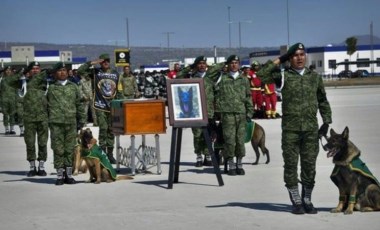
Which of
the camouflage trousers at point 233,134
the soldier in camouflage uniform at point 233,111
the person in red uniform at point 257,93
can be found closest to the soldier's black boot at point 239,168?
the soldier in camouflage uniform at point 233,111

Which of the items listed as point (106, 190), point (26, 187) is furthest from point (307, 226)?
point (26, 187)

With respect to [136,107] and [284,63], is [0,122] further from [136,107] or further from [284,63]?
[284,63]

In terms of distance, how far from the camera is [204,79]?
14586 mm

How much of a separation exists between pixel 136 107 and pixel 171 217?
4.57 metres

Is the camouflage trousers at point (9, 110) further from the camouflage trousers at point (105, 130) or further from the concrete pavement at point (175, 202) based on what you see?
the camouflage trousers at point (105, 130)

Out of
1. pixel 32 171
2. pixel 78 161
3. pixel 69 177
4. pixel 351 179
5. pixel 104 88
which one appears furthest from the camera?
pixel 104 88

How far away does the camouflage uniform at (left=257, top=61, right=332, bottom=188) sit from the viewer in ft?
31.7

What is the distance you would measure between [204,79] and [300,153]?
5.05 metres

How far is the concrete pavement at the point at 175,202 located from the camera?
372 inches

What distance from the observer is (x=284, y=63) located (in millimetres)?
10031

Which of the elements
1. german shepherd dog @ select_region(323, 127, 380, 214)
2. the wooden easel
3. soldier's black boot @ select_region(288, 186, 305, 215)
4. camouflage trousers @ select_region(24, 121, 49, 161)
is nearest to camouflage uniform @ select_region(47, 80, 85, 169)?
camouflage trousers @ select_region(24, 121, 49, 161)

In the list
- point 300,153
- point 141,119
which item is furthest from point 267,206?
point 141,119

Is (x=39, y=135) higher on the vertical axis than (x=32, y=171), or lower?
higher

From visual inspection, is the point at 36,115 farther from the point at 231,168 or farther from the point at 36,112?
the point at 231,168
